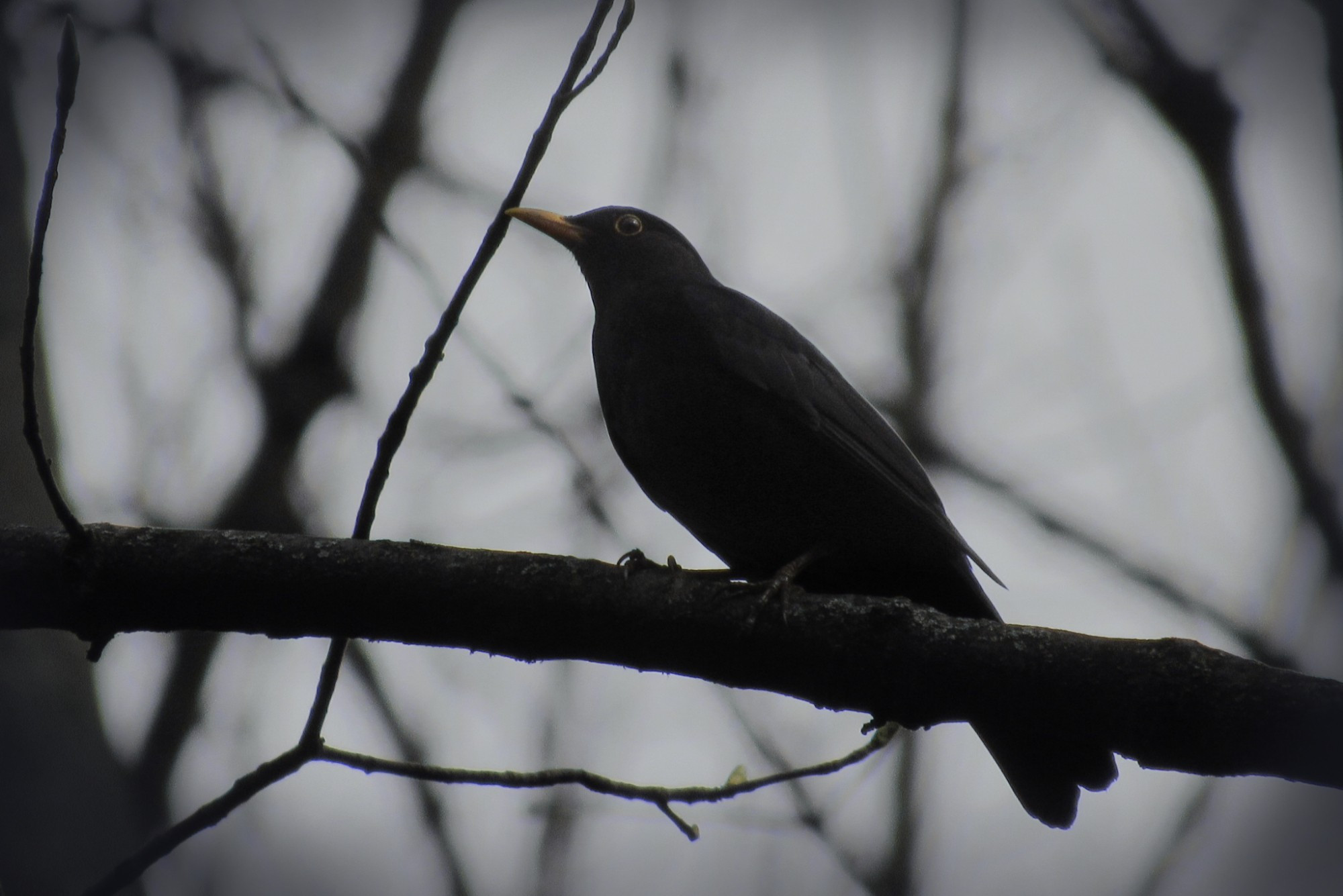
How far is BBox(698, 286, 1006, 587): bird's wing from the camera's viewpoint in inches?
160

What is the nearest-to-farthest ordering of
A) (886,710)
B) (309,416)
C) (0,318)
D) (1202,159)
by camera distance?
(886,710) → (1202,159) → (0,318) → (309,416)

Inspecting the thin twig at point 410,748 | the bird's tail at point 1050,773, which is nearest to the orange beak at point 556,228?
the thin twig at point 410,748

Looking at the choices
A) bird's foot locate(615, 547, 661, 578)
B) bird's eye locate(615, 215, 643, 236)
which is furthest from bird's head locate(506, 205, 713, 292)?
bird's foot locate(615, 547, 661, 578)

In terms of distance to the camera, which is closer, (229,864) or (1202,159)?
(1202,159)

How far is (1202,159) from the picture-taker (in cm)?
307

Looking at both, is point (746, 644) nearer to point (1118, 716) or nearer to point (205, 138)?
point (1118, 716)

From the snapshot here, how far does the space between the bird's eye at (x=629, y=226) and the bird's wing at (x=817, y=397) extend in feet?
2.76

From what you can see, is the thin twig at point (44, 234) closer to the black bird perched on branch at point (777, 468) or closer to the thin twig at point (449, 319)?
the thin twig at point (449, 319)

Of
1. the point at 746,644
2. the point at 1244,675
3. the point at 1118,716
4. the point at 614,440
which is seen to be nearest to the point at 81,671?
the point at 614,440

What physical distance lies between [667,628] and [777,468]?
50.9 inches

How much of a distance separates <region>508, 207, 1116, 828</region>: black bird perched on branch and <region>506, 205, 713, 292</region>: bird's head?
687mm

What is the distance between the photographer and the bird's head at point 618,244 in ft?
16.7

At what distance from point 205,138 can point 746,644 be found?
13.7 feet

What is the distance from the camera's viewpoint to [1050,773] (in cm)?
354
